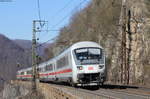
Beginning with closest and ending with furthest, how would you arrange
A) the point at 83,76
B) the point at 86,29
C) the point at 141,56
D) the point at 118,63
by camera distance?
the point at 83,76 < the point at 141,56 < the point at 118,63 < the point at 86,29

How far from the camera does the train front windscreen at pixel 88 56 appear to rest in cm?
2936

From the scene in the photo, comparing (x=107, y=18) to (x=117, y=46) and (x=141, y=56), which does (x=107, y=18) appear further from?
(x=141, y=56)

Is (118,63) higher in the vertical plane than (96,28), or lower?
lower

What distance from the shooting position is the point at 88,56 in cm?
2942

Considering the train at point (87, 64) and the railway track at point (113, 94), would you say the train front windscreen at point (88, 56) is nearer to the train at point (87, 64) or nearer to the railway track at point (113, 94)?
the train at point (87, 64)

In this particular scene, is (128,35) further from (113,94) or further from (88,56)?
(113,94)

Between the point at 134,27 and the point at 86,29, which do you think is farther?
the point at 86,29

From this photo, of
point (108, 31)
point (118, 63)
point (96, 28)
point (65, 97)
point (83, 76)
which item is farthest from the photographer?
point (96, 28)

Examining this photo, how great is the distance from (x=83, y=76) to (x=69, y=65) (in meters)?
2.45

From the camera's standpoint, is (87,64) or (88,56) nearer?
(87,64)

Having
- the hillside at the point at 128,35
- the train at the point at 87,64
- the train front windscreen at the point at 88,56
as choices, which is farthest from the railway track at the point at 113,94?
the hillside at the point at 128,35

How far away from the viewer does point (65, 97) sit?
2422 centimetres

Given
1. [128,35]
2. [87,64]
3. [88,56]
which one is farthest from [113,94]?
[128,35]

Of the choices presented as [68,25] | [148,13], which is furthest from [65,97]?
[68,25]
